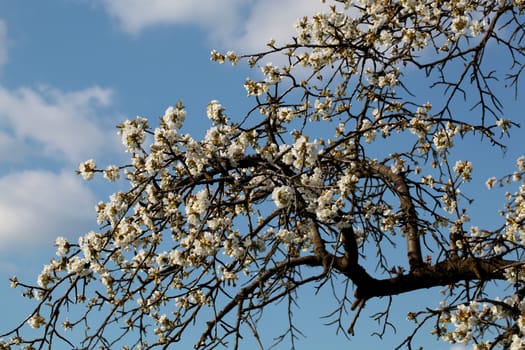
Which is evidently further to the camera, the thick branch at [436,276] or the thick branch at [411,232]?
the thick branch at [411,232]

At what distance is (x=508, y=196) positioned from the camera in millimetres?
8414

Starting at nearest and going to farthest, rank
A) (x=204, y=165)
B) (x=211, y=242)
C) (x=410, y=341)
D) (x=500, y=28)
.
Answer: (x=211, y=242), (x=204, y=165), (x=410, y=341), (x=500, y=28)

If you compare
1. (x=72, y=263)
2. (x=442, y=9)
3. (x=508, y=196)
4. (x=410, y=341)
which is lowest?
(x=410, y=341)

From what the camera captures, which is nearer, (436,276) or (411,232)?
(436,276)

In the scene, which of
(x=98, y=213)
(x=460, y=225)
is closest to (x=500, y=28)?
(x=460, y=225)

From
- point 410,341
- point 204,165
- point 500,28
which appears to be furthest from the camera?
point 500,28

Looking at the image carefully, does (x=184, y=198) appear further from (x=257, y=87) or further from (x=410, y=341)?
(x=410, y=341)

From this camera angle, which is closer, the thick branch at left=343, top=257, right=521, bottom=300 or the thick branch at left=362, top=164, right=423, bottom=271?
the thick branch at left=343, top=257, right=521, bottom=300

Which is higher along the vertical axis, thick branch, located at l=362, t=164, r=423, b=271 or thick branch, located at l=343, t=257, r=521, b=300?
thick branch, located at l=362, t=164, r=423, b=271

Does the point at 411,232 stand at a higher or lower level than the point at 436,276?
higher

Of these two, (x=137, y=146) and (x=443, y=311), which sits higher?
(x=137, y=146)

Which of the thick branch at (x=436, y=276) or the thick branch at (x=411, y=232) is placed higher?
the thick branch at (x=411, y=232)

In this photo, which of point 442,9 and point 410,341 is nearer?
point 410,341

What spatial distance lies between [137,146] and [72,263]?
124cm
